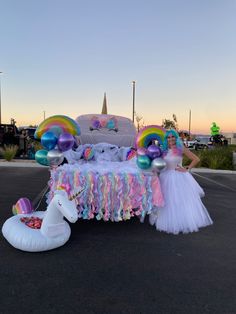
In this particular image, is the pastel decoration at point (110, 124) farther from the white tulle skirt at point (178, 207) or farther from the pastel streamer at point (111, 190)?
the pastel streamer at point (111, 190)

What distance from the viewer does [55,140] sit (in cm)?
466

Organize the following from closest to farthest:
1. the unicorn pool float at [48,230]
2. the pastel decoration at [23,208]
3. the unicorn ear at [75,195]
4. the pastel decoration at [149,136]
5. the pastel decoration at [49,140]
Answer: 1. the unicorn pool float at [48,230]
2. the unicorn ear at [75,195]
3. the pastel decoration at [23,208]
4. the pastel decoration at [49,140]
5. the pastel decoration at [149,136]

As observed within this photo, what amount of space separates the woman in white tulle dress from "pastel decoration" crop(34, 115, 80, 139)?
1.61 meters

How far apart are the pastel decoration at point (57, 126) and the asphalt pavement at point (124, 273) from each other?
1574mm

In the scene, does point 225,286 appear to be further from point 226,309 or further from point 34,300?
point 34,300

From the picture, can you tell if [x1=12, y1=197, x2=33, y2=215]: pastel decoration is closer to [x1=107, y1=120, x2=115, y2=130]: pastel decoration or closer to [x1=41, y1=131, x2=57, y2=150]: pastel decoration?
[x1=41, y1=131, x2=57, y2=150]: pastel decoration

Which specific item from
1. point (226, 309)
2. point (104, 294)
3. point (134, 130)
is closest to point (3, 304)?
point (104, 294)

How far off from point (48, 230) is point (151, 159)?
1799 millimetres

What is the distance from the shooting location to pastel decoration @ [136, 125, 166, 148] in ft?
16.0

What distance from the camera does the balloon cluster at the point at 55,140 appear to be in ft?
14.8

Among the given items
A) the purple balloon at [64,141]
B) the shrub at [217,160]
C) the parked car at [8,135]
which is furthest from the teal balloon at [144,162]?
the parked car at [8,135]

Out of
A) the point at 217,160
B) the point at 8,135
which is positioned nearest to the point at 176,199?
the point at 217,160

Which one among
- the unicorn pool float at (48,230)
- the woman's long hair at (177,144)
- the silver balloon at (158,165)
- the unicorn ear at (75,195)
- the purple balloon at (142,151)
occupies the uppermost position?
the woman's long hair at (177,144)

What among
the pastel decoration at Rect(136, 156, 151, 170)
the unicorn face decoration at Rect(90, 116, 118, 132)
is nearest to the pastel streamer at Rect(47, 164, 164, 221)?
the pastel decoration at Rect(136, 156, 151, 170)
